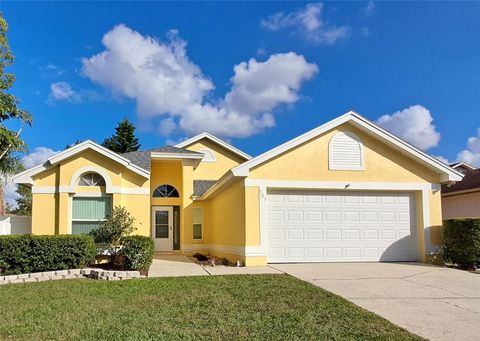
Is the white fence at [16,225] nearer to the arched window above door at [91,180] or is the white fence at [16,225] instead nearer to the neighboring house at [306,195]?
the neighboring house at [306,195]

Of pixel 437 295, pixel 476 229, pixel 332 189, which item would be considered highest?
pixel 332 189

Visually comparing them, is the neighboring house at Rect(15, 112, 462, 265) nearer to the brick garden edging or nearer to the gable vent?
the gable vent

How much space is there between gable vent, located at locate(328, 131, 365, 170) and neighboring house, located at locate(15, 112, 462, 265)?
35 mm

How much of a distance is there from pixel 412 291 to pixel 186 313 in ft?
16.8

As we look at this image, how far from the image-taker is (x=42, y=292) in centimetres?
968

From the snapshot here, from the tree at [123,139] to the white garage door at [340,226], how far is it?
1199 inches

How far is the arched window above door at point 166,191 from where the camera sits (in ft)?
71.2

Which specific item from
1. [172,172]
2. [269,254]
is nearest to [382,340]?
[269,254]

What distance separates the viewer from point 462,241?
548 inches

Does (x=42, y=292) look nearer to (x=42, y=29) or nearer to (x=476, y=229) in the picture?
(x=42, y=29)

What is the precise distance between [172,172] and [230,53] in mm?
6616

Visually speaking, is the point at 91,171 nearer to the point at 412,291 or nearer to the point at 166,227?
the point at 166,227

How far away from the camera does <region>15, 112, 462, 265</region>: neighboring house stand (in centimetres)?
1432

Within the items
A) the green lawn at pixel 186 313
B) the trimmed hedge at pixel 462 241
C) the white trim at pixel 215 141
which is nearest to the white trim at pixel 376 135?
the trimmed hedge at pixel 462 241
